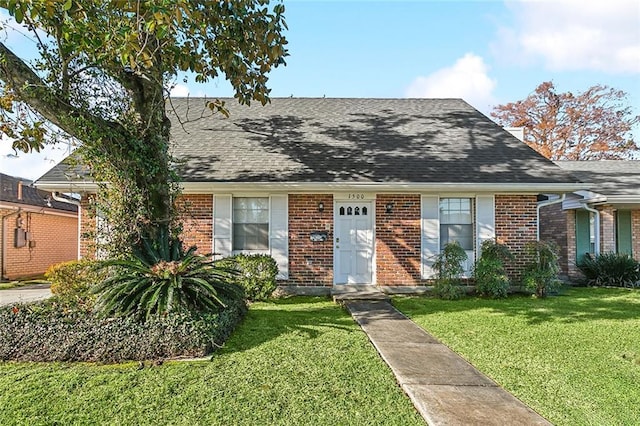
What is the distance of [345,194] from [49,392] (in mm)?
6803

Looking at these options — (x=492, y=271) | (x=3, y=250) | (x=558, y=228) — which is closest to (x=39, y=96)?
(x=492, y=271)

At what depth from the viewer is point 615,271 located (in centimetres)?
1063

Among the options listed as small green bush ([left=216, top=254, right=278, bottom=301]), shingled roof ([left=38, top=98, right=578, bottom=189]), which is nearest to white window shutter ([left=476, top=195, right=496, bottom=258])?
shingled roof ([left=38, top=98, right=578, bottom=189])

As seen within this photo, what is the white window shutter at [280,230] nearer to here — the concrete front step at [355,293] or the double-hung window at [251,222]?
the double-hung window at [251,222]

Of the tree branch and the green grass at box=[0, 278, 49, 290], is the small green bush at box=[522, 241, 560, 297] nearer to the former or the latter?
the tree branch

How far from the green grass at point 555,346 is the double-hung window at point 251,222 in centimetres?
348

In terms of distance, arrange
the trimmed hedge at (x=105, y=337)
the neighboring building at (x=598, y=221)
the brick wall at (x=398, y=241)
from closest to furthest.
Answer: the trimmed hedge at (x=105, y=337), the brick wall at (x=398, y=241), the neighboring building at (x=598, y=221)

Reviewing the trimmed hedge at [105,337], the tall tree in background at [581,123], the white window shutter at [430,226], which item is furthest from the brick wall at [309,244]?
the tall tree in background at [581,123]

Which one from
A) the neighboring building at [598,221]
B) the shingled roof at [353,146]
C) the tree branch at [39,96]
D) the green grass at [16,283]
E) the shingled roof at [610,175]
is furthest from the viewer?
the green grass at [16,283]

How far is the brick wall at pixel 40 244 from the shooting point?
43.5 ft

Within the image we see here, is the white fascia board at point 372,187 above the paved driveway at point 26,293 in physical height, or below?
above

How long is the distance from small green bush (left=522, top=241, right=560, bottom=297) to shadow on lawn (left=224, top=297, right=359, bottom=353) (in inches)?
170

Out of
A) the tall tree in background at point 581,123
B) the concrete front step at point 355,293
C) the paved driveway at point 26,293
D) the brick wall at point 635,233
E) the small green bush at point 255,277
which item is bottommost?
the paved driveway at point 26,293

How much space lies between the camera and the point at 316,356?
463cm
